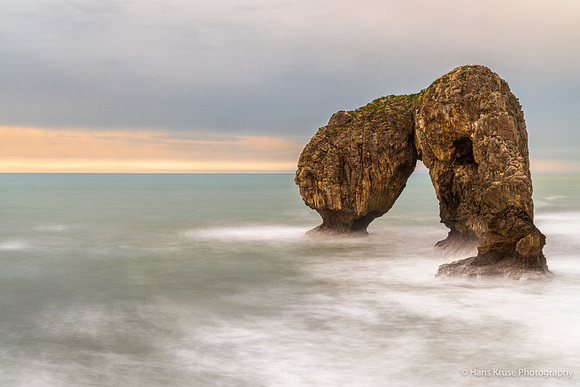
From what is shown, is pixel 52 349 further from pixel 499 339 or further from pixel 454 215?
pixel 454 215

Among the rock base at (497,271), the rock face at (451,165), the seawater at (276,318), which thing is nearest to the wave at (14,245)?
the seawater at (276,318)

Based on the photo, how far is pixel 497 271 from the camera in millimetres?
21766

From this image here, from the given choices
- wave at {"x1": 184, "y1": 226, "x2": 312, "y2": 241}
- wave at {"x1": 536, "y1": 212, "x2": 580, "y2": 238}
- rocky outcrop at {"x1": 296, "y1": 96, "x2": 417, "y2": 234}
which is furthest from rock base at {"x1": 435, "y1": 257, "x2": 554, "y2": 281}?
wave at {"x1": 536, "y1": 212, "x2": 580, "y2": 238}

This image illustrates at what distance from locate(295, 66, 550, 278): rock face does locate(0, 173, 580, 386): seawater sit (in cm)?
176

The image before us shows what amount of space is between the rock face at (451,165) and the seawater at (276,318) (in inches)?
69.1

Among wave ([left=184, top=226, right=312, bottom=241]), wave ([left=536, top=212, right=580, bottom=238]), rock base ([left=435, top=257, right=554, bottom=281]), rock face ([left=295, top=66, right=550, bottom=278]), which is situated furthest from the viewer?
wave ([left=536, top=212, right=580, bottom=238])

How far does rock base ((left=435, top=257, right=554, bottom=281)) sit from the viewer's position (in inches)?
840

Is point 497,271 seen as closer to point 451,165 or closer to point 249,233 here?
point 451,165

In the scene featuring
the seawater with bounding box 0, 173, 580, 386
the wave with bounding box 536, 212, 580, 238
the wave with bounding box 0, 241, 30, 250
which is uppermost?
the wave with bounding box 536, 212, 580, 238

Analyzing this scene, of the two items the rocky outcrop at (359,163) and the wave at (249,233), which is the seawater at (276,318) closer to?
the rocky outcrop at (359,163)

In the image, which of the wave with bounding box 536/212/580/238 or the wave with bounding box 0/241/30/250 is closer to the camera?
the wave with bounding box 0/241/30/250

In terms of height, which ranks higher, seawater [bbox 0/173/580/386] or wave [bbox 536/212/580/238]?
wave [bbox 536/212/580/238]

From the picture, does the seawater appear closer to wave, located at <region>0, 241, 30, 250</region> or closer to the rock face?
wave, located at <region>0, 241, 30, 250</region>

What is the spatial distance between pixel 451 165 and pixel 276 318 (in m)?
14.6
